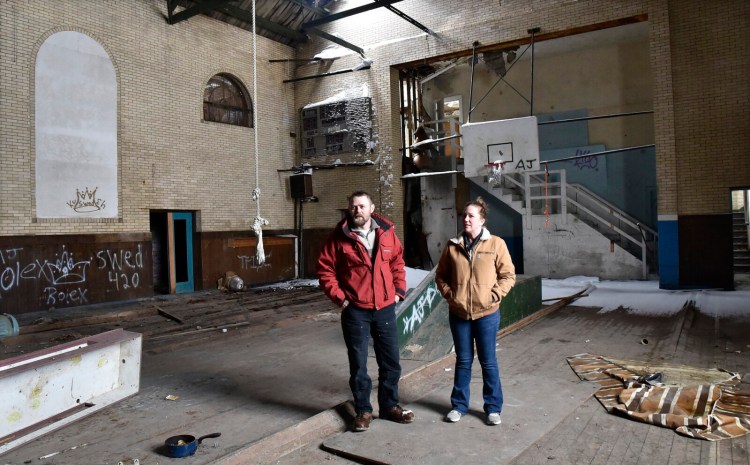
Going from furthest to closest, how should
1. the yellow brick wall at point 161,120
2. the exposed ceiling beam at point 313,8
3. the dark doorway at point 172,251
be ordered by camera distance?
1. the exposed ceiling beam at point 313,8
2. the dark doorway at point 172,251
3. the yellow brick wall at point 161,120

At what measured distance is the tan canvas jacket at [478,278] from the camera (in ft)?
12.7

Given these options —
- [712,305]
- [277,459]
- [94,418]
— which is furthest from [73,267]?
[712,305]

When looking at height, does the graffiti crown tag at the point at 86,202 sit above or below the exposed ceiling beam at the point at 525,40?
below

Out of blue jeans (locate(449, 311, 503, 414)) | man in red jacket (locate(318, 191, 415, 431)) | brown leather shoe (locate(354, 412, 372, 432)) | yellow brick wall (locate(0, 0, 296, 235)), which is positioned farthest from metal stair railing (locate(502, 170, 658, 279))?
brown leather shoe (locate(354, 412, 372, 432))

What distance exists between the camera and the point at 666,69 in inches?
450

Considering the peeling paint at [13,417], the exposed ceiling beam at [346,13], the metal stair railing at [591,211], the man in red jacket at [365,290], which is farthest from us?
the metal stair railing at [591,211]

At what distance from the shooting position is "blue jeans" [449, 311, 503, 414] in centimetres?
A: 393

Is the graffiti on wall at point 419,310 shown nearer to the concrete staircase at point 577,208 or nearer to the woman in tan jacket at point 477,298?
the woman in tan jacket at point 477,298

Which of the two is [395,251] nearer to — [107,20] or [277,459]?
[277,459]

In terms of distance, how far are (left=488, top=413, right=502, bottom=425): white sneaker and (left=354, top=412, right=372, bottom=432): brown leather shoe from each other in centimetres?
90

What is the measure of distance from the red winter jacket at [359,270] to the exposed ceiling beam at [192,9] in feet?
34.0

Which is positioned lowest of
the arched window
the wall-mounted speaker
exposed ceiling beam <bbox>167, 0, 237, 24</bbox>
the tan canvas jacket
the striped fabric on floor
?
the striped fabric on floor

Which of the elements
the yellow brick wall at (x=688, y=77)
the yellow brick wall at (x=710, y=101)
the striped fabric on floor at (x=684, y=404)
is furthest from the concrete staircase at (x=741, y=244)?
the striped fabric on floor at (x=684, y=404)

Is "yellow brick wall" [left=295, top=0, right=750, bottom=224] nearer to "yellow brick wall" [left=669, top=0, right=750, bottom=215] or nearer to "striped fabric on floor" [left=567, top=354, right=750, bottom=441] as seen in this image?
"yellow brick wall" [left=669, top=0, right=750, bottom=215]
